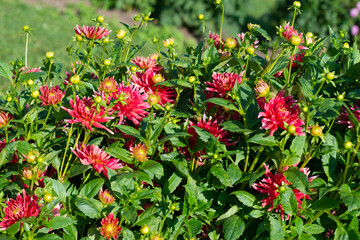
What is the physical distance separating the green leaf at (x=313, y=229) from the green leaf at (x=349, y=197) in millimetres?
151

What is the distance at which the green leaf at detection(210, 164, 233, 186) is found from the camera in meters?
1.38

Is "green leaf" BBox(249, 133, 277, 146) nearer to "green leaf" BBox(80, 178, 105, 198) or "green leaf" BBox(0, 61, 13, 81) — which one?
"green leaf" BBox(80, 178, 105, 198)

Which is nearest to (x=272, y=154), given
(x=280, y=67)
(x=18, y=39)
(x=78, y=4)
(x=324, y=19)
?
(x=280, y=67)

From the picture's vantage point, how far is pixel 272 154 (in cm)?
144

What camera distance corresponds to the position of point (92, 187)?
144 centimetres

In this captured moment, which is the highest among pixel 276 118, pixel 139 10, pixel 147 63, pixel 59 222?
pixel 139 10

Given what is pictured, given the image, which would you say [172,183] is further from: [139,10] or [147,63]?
[139,10]

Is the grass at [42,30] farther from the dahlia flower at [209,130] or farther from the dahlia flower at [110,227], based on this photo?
the dahlia flower at [110,227]

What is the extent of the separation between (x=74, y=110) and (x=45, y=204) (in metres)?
0.30

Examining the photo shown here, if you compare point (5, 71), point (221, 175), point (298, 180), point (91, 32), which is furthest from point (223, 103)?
point (5, 71)

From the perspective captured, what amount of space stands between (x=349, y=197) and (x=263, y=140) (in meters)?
0.29

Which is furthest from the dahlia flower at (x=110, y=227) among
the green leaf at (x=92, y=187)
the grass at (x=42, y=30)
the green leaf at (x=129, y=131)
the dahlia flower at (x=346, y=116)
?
the grass at (x=42, y=30)

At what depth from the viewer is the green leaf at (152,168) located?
4.62 feet

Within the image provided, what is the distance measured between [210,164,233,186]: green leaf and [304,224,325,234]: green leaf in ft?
0.94
